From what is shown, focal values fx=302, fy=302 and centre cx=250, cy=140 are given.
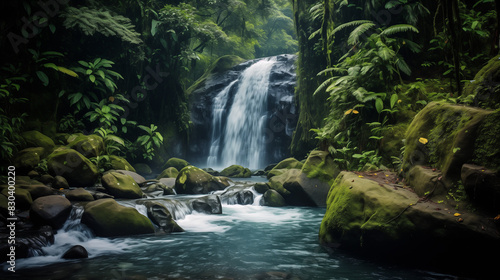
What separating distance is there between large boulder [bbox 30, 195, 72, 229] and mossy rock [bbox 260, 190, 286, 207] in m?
4.77

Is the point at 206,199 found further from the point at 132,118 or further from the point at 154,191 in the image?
the point at 132,118

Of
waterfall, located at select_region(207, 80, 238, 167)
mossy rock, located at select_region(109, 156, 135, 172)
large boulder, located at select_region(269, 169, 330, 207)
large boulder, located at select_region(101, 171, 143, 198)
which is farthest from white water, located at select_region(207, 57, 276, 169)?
large boulder, located at select_region(101, 171, 143, 198)

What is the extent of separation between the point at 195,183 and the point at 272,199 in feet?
7.85

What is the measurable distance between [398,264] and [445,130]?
2.02 metres

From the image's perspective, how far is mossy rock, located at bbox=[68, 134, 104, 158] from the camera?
8922 millimetres

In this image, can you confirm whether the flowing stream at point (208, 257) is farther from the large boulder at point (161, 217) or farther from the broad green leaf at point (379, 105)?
the broad green leaf at point (379, 105)

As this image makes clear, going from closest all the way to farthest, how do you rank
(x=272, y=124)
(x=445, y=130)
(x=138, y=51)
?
(x=445, y=130) → (x=138, y=51) → (x=272, y=124)

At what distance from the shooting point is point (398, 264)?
3906 mm

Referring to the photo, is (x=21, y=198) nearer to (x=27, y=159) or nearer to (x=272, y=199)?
(x=27, y=159)

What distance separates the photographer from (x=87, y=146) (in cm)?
902

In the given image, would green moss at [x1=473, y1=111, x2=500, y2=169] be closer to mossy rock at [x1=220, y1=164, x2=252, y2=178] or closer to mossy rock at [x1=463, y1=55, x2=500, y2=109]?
mossy rock at [x1=463, y1=55, x2=500, y2=109]

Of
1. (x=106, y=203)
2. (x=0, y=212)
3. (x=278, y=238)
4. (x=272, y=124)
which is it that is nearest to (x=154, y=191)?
(x=106, y=203)

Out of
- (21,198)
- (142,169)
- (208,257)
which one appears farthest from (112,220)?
(142,169)

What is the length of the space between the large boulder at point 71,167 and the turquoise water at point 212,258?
260 centimetres
